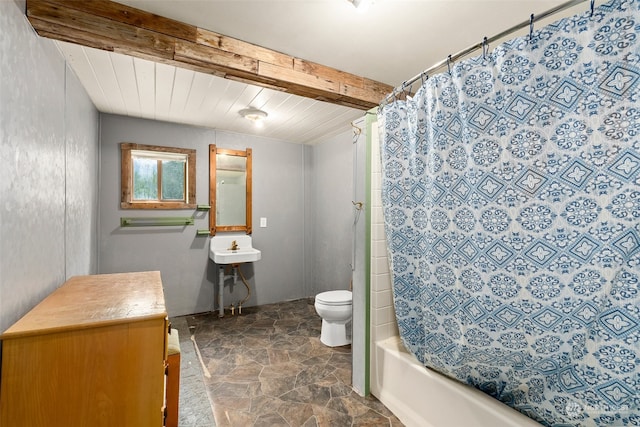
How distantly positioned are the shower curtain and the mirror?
103 inches

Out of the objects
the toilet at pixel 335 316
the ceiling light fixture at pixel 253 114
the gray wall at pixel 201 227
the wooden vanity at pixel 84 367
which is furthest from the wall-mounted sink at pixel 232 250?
the wooden vanity at pixel 84 367

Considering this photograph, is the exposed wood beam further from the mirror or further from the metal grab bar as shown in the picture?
the metal grab bar

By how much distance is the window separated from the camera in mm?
3109

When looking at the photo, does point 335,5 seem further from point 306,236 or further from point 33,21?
point 306,236

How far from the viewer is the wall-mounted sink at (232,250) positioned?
10.6ft

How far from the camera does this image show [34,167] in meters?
1.40

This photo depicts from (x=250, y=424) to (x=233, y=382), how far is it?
48 centimetres

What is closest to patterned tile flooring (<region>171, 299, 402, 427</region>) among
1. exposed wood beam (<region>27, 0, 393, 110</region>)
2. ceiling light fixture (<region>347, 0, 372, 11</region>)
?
exposed wood beam (<region>27, 0, 393, 110</region>)

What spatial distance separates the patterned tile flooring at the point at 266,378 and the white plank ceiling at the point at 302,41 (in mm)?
2266

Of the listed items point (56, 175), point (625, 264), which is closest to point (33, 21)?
point (56, 175)

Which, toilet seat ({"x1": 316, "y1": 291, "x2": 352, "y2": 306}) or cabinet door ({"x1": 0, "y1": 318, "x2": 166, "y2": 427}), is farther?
toilet seat ({"x1": 316, "y1": 291, "x2": 352, "y2": 306})

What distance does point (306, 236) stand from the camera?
4.21 meters

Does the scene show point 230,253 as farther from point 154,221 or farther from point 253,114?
point 253,114

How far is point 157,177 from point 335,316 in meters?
2.51
